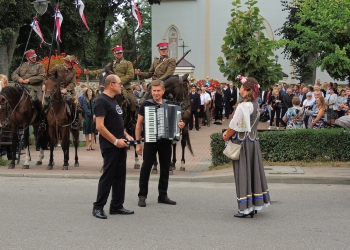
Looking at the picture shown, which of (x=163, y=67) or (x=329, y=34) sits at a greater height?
(x=329, y=34)

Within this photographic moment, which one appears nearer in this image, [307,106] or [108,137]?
[108,137]

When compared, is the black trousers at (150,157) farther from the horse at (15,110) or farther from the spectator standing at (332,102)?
the spectator standing at (332,102)

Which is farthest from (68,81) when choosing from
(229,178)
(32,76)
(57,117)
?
(229,178)

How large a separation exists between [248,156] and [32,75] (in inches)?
317

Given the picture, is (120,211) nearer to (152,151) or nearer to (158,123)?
(152,151)

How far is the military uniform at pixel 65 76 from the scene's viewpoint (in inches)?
611

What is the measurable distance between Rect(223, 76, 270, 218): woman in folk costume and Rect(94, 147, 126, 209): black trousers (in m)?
1.68

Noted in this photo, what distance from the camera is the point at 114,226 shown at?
360 inches

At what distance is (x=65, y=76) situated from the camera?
1573cm

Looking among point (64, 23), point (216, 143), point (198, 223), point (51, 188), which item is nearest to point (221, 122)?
point (64, 23)

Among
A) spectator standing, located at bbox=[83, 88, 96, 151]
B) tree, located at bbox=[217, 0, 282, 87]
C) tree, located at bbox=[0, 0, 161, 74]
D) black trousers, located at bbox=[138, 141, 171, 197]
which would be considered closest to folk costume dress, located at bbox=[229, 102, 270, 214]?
black trousers, located at bbox=[138, 141, 171, 197]

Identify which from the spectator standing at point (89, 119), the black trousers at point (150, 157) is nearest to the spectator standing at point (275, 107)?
the spectator standing at point (89, 119)

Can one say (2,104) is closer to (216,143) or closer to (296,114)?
(216,143)

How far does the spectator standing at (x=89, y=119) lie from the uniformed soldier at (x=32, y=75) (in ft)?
15.8
